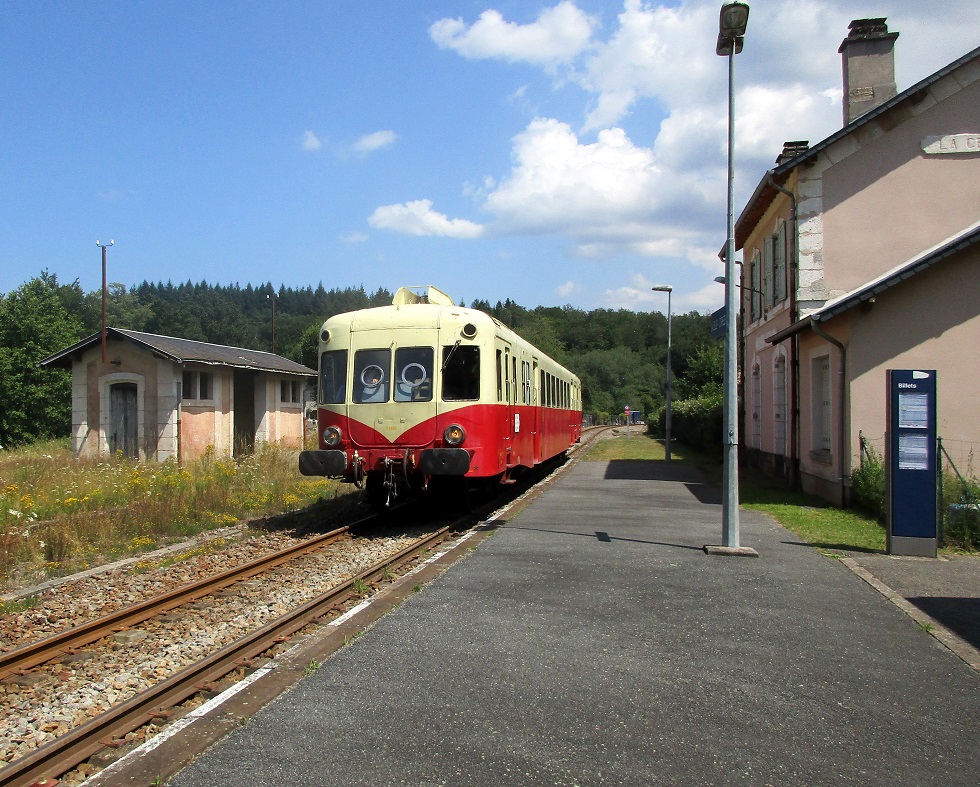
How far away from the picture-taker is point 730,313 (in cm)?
939

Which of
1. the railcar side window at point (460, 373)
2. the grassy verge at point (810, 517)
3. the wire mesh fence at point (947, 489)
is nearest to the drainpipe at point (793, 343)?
the grassy verge at point (810, 517)

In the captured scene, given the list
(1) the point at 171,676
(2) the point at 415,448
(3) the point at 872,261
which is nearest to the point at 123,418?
(2) the point at 415,448

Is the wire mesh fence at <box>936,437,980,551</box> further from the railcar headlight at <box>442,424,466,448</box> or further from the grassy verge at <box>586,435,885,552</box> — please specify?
the railcar headlight at <box>442,424,466,448</box>

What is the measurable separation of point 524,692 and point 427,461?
232 inches

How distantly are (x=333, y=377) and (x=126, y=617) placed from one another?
5.31 meters

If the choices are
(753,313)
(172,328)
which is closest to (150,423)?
(753,313)

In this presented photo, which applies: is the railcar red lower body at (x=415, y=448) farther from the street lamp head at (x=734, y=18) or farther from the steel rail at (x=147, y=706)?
the street lamp head at (x=734, y=18)

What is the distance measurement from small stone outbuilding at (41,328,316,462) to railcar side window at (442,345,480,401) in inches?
464

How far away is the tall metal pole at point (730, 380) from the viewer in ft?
30.7

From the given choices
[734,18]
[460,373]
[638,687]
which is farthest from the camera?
[460,373]

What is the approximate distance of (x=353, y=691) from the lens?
189 inches

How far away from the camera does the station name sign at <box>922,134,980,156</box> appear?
1497cm

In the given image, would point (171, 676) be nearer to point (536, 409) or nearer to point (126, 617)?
point (126, 617)

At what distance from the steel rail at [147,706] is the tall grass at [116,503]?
3.69m
